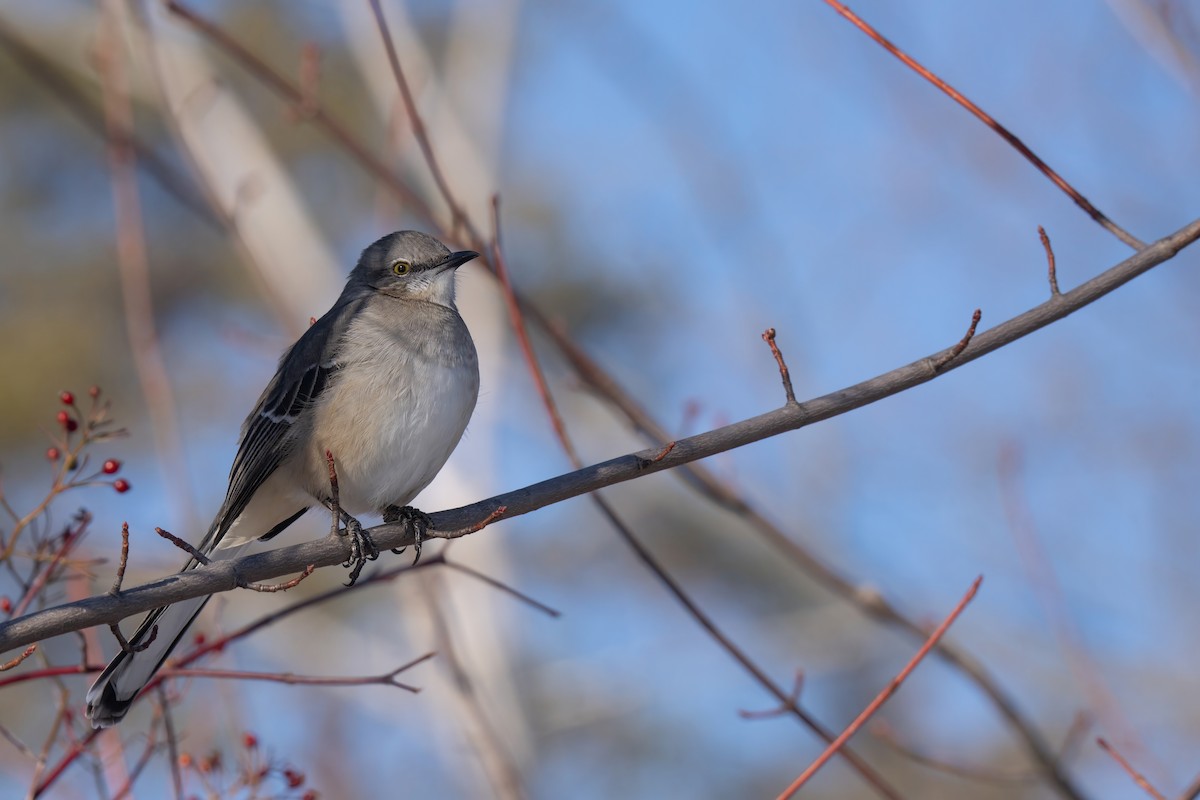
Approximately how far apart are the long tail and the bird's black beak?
167 centimetres

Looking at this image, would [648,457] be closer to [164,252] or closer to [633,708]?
[633,708]

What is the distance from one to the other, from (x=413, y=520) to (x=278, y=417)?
78 centimetres

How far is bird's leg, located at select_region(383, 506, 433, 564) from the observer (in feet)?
12.6

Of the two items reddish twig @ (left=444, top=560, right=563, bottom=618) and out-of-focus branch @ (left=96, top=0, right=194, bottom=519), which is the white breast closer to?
out-of-focus branch @ (left=96, top=0, right=194, bottom=519)

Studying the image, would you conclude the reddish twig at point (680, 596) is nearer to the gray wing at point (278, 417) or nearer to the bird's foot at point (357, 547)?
the bird's foot at point (357, 547)

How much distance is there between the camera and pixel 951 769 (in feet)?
11.8

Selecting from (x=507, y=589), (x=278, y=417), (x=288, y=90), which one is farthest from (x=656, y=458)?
(x=278, y=417)

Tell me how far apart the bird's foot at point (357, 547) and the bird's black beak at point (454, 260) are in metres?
1.38

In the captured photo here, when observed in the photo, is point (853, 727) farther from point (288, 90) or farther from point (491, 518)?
point (288, 90)

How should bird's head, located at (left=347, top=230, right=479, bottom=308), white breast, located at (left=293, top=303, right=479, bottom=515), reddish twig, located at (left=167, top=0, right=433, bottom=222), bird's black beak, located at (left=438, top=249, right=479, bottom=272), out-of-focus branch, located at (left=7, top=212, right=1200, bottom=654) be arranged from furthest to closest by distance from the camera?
bird's head, located at (left=347, top=230, right=479, bottom=308) → bird's black beak, located at (left=438, top=249, right=479, bottom=272) → white breast, located at (left=293, top=303, right=479, bottom=515) → reddish twig, located at (left=167, top=0, right=433, bottom=222) → out-of-focus branch, located at (left=7, top=212, right=1200, bottom=654)

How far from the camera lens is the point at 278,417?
4.45 meters

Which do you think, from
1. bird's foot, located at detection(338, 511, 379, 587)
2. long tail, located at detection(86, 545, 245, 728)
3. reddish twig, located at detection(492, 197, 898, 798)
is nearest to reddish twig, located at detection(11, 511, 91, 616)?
long tail, located at detection(86, 545, 245, 728)

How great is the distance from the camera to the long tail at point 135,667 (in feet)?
11.5

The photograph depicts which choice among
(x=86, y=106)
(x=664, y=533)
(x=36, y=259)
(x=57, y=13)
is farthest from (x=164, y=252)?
(x=86, y=106)
